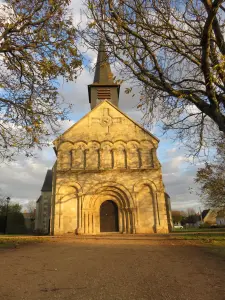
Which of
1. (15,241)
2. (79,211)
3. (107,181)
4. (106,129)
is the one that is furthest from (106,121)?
(15,241)

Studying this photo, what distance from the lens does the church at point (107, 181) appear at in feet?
62.8

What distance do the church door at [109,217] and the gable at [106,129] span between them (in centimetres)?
549

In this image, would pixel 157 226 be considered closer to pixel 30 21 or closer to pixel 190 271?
pixel 190 271

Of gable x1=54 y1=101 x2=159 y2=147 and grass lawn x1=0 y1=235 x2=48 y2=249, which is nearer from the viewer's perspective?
grass lawn x1=0 y1=235 x2=48 y2=249

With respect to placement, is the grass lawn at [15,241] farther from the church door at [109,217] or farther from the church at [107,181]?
the church door at [109,217]

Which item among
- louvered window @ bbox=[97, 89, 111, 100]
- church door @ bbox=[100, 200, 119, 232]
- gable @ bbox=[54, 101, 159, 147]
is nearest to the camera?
church door @ bbox=[100, 200, 119, 232]

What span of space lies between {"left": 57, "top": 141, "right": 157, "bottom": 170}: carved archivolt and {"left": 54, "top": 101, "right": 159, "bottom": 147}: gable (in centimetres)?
38

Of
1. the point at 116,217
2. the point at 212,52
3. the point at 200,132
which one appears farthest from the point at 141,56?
the point at 116,217

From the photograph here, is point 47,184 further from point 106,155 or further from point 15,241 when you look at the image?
point 15,241

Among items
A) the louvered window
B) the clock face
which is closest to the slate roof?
the louvered window

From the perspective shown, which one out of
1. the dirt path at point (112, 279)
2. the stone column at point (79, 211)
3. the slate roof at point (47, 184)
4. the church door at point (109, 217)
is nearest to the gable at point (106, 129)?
the stone column at point (79, 211)

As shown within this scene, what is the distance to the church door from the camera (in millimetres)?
19828

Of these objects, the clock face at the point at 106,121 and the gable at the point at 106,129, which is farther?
the clock face at the point at 106,121

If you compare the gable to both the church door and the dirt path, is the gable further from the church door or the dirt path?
the dirt path
